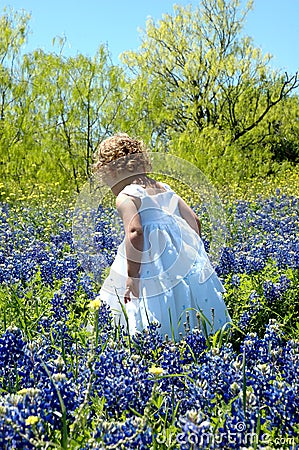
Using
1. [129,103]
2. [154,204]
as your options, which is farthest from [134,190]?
[129,103]

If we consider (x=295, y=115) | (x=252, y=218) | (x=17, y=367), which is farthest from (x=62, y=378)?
(x=295, y=115)

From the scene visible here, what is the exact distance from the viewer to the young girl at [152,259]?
12.6 feet

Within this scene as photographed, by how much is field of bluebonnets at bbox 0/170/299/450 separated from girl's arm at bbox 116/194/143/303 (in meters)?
0.36

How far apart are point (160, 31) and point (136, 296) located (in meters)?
18.5

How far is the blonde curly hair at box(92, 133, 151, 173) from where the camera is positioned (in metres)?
4.10

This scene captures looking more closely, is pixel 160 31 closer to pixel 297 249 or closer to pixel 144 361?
pixel 297 249

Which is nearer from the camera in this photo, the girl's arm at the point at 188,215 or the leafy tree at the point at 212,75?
the girl's arm at the point at 188,215

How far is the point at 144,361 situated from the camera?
274 centimetres

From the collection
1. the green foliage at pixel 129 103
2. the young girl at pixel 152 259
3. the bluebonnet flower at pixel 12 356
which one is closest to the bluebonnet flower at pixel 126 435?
the bluebonnet flower at pixel 12 356

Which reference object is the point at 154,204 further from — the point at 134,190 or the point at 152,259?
the point at 152,259

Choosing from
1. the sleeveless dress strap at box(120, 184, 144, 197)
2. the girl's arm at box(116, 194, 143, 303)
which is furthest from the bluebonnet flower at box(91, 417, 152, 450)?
the sleeveless dress strap at box(120, 184, 144, 197)

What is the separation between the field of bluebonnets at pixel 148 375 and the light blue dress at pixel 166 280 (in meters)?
0.22

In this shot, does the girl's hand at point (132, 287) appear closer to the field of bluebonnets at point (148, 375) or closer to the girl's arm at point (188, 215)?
the field of bluebonnets at point (148, 375)

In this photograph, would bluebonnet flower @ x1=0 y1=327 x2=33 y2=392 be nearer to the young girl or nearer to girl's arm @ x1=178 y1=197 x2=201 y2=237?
the young girl
